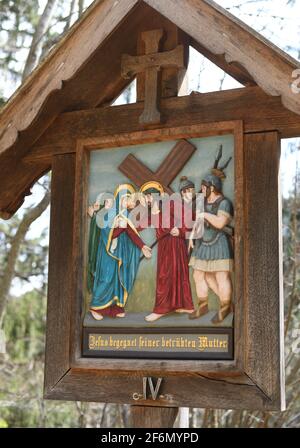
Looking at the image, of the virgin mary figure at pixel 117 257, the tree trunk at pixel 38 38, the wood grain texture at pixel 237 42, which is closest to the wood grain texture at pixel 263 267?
the wood grain texture at pixel 237 42

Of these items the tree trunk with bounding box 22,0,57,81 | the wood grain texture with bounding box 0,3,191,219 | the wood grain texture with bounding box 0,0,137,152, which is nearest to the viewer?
the wood grain texture with bounding box 0,0,137,152

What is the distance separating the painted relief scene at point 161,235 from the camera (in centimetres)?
419

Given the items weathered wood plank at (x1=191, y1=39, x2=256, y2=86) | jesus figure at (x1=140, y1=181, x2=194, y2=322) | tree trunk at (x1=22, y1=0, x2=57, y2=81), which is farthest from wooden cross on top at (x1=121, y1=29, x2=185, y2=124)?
tree trunk at (x1=22, y1=0, x2=57, y2=81)

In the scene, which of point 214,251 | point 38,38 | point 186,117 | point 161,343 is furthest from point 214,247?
point 38,38

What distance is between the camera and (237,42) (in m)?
4.00

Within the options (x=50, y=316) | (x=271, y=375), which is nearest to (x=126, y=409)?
(x=50, y=316)

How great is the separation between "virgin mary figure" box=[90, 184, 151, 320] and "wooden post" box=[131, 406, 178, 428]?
1.74 feet

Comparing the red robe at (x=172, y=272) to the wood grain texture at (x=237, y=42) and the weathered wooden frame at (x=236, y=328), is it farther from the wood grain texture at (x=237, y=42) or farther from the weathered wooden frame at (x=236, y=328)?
the wood grain texture at (x=237, y=42)

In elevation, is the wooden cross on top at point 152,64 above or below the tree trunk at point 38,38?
below

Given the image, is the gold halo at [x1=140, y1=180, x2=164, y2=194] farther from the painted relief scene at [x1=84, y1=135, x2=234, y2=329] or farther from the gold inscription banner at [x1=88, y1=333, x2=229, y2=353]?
the gold inscription banner at [x1=88, y1=333, x2=229, y2=353]

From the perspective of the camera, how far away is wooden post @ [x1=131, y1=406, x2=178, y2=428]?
4.19 m
